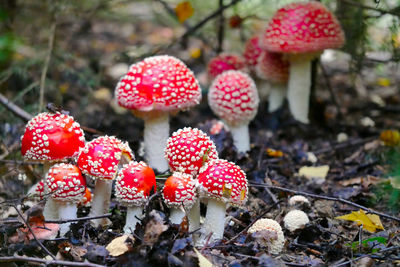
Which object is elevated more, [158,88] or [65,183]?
[158,88]

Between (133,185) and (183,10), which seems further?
(183,10)

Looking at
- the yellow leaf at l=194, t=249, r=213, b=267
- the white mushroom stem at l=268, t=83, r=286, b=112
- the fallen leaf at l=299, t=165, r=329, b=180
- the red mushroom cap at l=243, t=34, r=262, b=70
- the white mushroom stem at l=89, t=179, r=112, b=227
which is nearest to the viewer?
the yellow leaf at l=194, t=249, r=213, b=267

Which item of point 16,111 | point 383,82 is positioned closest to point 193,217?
point 16,111

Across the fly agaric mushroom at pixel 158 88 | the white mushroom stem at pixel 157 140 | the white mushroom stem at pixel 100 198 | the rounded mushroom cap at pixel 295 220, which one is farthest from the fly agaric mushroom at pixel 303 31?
the white mushroom stem at pixel 100 198

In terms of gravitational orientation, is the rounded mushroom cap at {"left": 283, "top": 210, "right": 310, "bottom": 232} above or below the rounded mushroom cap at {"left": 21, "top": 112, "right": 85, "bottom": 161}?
below

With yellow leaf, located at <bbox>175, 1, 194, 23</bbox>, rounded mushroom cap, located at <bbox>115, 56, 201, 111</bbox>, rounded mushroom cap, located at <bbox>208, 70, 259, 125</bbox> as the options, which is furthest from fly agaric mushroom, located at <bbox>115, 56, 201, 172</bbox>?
yellow leaf, located at <bbox>175, 1, 194, 23</bbox>

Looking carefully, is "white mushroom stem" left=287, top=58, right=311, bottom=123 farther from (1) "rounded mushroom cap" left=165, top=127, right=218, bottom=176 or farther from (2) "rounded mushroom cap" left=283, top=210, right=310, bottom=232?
(1) "rounded mushroom cap" left=165, top=127, right=218, bottom=176

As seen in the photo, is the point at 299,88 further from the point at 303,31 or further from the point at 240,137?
the point at 240,137

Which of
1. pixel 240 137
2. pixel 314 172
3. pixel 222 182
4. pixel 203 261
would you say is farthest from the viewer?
pixel 240 137
